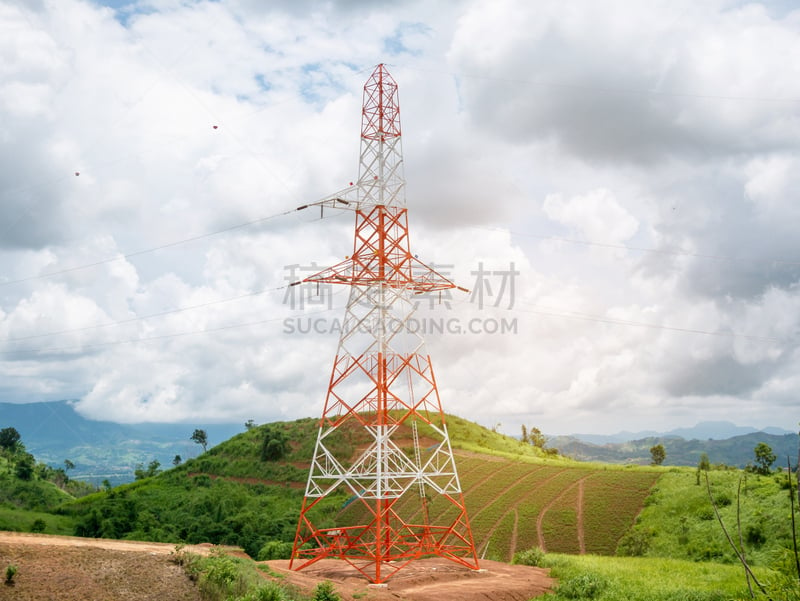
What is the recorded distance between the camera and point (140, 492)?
55.2m

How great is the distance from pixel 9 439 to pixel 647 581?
79499mm

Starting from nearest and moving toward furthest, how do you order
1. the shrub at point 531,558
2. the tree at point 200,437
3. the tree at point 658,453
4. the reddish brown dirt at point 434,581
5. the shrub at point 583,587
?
Answer: the reddish brown dirt at point 434,581 → the shrub at point 583,587 → the shrub at point 531,558 → the tree at point 658,453 → the tree at point 200,437

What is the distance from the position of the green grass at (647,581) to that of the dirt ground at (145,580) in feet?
4.15

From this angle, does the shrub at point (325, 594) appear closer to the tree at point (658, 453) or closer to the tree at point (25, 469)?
the tree at point (658, 453)

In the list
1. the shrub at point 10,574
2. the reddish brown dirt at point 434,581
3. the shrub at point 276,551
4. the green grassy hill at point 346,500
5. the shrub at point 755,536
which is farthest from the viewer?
the green grassy hill at point 346,500

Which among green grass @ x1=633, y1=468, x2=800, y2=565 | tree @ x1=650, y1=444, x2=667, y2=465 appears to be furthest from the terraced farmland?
tree @ x1=650, y1=444, x2=667, y2=465

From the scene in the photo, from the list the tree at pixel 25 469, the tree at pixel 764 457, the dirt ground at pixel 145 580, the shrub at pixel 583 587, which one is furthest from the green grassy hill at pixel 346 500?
the shrub at pixel 583 587

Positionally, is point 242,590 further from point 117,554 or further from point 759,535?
point 759,535

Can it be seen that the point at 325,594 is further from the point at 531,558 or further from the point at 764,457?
the point at 764,457

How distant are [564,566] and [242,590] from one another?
45.8ft

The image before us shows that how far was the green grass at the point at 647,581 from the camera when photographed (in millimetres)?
18750

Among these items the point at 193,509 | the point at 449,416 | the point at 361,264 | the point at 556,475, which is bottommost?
the point at 193,509

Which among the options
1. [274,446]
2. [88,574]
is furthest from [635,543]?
[274,446]

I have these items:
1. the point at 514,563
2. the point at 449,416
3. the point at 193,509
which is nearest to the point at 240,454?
the point at 193,509
